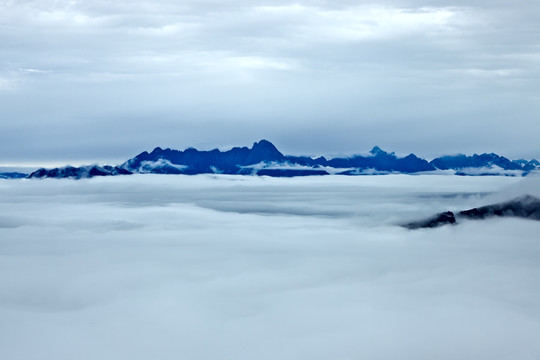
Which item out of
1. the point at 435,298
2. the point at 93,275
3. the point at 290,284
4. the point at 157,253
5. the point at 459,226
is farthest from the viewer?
the point at 459,226

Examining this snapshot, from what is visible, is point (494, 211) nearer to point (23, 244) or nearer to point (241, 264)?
point (241, 264)

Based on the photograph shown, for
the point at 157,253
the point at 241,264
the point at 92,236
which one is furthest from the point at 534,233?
the point at 92,236

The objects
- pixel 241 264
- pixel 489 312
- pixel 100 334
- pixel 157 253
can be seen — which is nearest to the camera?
pixel 100 334

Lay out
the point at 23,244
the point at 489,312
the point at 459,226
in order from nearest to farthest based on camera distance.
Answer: the point at 489,312
the point at 23,244
the point at 459,226

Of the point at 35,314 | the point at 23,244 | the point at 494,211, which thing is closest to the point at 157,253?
the point at 23,244

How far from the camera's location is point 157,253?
118375 millimetres

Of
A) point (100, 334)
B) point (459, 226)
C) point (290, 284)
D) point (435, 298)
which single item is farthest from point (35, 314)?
point (459, 226)

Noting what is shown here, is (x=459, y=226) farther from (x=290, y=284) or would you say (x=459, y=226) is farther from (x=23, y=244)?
(x=23, y=244)

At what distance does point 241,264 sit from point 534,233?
7492 centimetres

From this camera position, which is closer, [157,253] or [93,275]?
[93,275]

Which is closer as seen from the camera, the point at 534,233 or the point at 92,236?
the point at 534,233

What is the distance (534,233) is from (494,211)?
11563 mm

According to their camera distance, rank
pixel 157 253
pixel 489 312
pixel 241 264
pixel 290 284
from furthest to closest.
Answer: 1. pixel 157 253
2. pixel 241 264
3. pixel 290 284
4. pixel 489 312

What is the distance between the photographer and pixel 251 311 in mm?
67500
